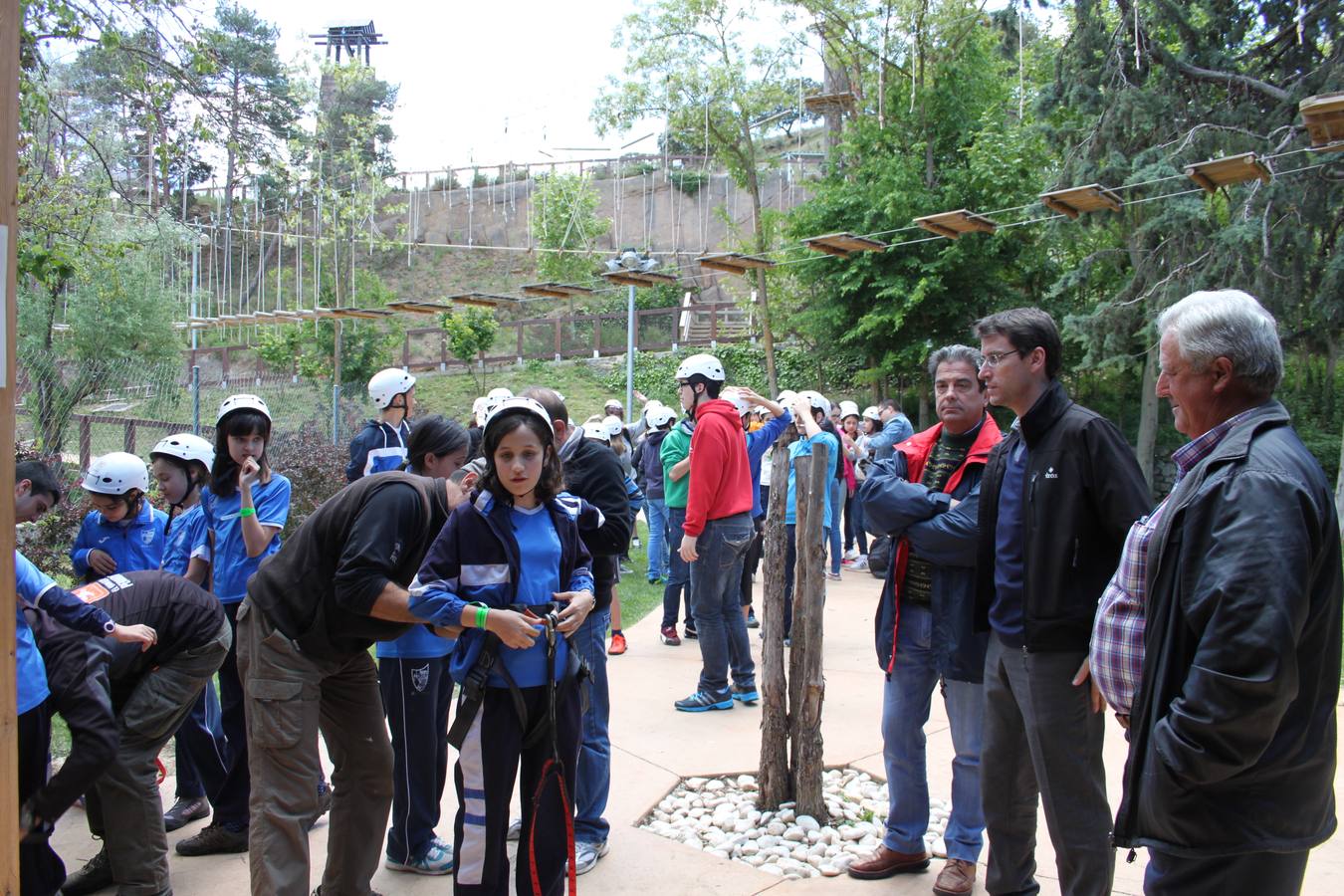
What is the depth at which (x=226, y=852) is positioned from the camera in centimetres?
441

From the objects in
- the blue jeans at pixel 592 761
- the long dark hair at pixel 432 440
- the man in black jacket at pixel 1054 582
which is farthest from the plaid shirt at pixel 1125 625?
the long dark hair at pixel 432 440

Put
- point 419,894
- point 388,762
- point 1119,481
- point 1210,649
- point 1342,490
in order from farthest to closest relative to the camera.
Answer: point 1342,490 < point 419,894 < point 388,762 < point 1119,481 < point 1210,649

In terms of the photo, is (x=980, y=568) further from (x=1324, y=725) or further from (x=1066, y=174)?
(x=1066, y=174)

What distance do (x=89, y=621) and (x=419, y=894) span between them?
1628mm

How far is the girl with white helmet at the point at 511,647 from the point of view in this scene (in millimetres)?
3201

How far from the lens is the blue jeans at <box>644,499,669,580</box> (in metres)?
11.3

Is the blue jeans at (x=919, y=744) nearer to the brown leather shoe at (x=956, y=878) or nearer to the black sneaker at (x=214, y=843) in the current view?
the brown leather shoe at (x=956, y=878)

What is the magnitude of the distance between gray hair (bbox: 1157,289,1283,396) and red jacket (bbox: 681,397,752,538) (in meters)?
4.10

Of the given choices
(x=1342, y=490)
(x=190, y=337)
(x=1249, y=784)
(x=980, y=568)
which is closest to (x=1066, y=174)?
(x=1342, y=490)

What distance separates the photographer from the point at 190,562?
468cm

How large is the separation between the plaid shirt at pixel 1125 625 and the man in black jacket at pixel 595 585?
2.00 m

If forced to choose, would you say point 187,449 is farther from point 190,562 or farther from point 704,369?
point 704,369

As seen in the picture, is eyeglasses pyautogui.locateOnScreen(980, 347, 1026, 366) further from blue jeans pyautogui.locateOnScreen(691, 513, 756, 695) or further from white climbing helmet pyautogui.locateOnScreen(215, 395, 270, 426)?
blue jeans pyautogui.locateOnScreen(691, 513, 756, 695)

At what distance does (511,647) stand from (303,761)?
2.88 ft
